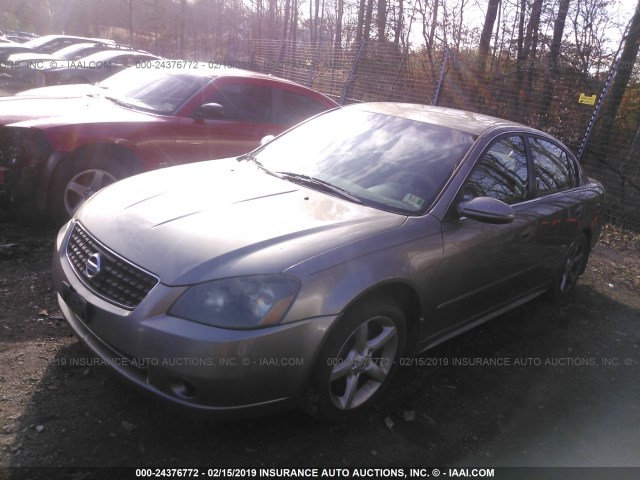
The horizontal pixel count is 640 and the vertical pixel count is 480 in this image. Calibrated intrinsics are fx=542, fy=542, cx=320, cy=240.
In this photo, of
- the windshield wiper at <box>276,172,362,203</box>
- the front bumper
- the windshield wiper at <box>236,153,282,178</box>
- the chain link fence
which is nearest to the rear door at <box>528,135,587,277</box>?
the windshield wiper at <box>276,172,362,203</box>

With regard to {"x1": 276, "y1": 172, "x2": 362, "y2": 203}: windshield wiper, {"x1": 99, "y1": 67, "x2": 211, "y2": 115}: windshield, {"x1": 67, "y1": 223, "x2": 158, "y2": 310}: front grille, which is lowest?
{"x1": 67, "y1": 223, "x2": 158, "y2": 310}: front grille

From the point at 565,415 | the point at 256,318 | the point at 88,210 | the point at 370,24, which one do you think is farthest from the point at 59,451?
the point at 370,24

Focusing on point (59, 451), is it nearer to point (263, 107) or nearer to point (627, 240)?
point (263, 107)

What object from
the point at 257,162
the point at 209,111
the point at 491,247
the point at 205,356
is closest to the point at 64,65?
the point at 209,111

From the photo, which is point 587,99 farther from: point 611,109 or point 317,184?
point 317,184

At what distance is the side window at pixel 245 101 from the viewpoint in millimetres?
6164

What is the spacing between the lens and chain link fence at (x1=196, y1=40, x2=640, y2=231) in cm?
909

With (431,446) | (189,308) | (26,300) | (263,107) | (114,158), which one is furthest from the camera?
(263,107)

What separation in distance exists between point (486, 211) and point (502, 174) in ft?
2.52

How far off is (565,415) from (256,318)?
2173mm

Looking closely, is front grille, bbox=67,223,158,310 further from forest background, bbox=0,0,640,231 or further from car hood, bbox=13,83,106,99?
forest background, bbox=0,0,640,231

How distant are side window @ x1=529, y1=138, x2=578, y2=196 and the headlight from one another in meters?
2.58

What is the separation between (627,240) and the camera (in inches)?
313

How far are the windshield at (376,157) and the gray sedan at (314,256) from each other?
0.04 ft
